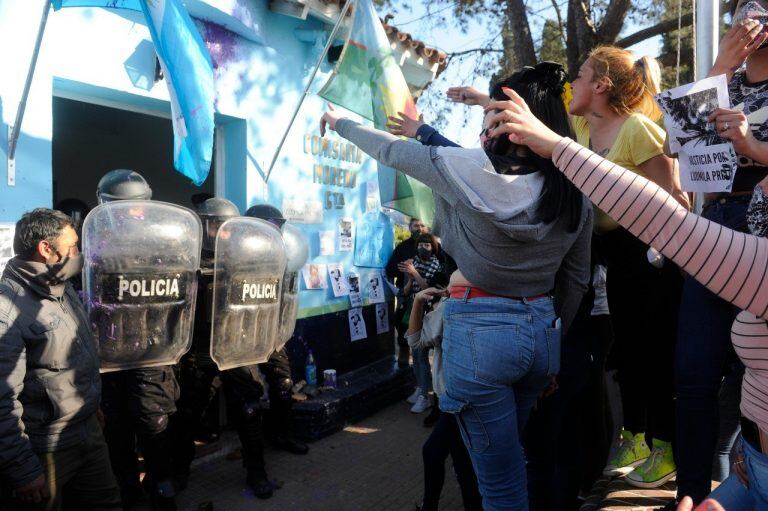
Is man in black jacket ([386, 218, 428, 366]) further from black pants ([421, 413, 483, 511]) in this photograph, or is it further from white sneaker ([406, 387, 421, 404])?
black pants ([421, 413, 483, 511])

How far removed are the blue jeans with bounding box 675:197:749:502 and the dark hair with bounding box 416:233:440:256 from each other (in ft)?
12.8

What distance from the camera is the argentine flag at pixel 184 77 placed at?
313 cm

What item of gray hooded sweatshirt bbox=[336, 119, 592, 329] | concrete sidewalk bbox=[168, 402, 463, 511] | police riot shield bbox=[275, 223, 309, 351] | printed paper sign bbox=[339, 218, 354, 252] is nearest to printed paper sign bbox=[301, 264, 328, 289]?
printed paper sign bbox=[339, 218, 354, 252]

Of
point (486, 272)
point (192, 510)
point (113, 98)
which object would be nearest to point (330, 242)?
point (113, 98)

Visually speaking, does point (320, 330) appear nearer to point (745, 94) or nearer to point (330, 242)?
point (330, 242)

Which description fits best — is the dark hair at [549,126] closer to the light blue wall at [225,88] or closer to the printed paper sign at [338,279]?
the light blue wall at [225,88]

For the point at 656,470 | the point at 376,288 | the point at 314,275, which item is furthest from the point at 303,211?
the point at 656,470

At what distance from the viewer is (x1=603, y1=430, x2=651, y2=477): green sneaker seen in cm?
321

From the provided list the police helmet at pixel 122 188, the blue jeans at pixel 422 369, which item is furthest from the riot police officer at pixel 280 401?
the blue jeans at pixel 422 369

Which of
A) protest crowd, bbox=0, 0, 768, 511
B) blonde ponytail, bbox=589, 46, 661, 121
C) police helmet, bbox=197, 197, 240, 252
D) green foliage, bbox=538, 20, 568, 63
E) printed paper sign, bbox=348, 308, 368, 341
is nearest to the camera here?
protest crowd, bbox=0, 0, 768, 511

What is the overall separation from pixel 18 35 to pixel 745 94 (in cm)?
371

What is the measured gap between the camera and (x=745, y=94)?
2.12 metres

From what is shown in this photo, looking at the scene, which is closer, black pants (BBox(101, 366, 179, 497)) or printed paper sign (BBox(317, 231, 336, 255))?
black pants (BBox(101, 366, 179, 497))

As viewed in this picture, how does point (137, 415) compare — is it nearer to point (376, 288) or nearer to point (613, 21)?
point (376, 288)
